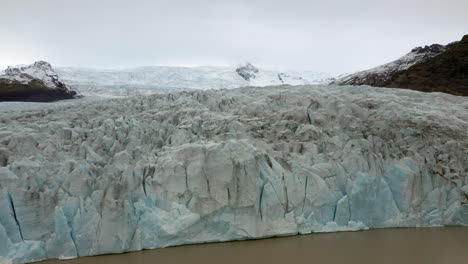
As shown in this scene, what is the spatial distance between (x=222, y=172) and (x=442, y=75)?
17.4m

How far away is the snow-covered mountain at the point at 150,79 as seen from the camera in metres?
23.8

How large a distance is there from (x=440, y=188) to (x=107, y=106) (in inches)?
355

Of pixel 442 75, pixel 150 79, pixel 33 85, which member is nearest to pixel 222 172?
pixel 442 75

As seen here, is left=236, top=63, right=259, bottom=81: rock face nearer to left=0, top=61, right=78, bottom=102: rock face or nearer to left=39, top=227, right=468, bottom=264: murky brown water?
left=0, top=61, right=78, bottom=102: rock face

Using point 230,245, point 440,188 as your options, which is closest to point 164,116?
point 230,245

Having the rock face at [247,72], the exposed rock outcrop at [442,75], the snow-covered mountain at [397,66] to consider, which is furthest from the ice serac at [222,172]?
the rock face at [247,72]

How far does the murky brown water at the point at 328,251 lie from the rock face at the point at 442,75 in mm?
13159

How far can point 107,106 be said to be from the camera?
12281mm

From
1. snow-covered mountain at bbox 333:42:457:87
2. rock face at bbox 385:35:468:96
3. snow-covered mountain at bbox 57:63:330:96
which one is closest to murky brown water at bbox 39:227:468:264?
rock face at bbox 385:35:468:96

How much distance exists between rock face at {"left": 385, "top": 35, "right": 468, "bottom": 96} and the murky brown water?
518 inches

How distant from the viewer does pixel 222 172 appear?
934 cm

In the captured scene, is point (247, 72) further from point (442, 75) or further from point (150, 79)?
point (442, 75)

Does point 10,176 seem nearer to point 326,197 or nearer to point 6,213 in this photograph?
point 6,213

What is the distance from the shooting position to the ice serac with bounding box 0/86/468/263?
839 cm
